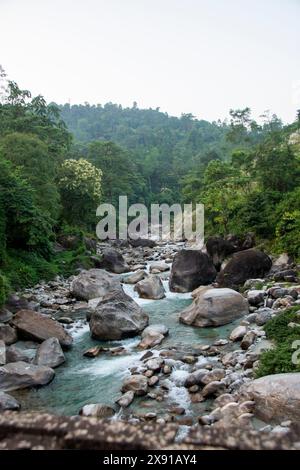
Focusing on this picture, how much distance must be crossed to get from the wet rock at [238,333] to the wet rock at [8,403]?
5931mm

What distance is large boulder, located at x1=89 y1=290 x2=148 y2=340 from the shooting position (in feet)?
39.8

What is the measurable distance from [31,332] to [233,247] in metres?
12.1

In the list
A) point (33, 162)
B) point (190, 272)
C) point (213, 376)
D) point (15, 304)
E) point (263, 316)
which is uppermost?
point (33, 162)

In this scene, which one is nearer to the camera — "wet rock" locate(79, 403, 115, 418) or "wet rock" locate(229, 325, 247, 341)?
"wet rock" locate(79, 403, 115, 418)

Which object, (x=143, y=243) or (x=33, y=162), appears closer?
(x=33, y=162)

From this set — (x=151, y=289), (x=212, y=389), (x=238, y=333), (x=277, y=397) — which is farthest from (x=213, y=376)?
(x=151, y=289)

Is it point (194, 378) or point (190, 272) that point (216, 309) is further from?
point (190, 272)

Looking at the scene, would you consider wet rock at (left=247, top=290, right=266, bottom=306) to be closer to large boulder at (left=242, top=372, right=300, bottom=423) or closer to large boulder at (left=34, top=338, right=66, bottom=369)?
large boulder at (left=242, top=372, right=300, bottom=423)

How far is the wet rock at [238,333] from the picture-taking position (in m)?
10.8

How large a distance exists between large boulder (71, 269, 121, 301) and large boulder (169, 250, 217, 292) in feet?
9.02

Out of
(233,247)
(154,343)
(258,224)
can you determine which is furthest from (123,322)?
(258,224)

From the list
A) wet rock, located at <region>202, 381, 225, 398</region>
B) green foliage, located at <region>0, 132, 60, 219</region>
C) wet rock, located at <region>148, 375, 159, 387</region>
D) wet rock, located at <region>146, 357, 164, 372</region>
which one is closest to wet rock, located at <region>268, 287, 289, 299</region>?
wet rock, located at <region>146, 357, 164, 372</region>

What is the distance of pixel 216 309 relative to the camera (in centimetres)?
1255

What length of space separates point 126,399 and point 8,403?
8.18 ft
